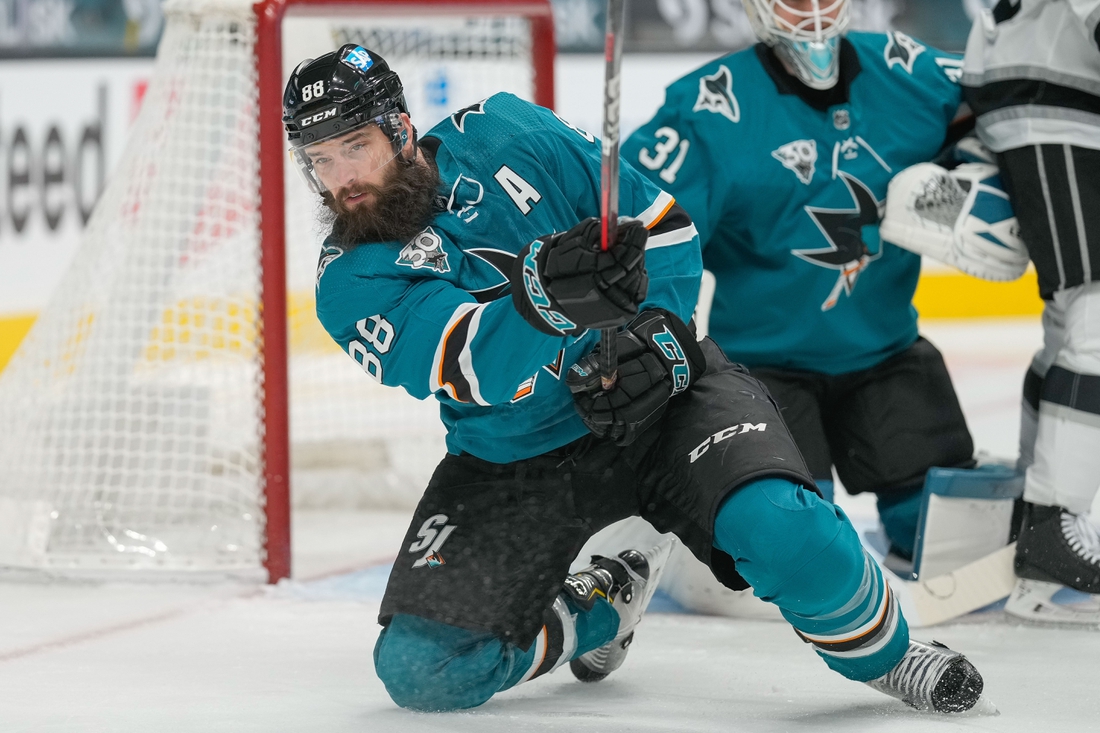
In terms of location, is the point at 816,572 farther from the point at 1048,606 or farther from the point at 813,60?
the point at 813,60

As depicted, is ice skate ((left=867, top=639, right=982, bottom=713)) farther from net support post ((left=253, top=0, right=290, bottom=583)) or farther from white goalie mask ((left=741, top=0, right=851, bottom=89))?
net support post ((left=253, top=0, right=290, bottom=583))

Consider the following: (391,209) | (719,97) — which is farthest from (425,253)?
(719,97)

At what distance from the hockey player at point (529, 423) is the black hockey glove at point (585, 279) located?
0.6 inches

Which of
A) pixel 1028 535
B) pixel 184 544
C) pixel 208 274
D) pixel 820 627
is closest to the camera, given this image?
pixel 820 627

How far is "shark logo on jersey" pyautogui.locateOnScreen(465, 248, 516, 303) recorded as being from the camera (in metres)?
1.85

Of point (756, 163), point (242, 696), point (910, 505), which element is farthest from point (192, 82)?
point (910, 505)

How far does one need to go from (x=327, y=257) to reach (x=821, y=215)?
3.29ft

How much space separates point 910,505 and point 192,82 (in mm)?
1628

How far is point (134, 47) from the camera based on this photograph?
559 centimetres

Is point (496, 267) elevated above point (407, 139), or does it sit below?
below

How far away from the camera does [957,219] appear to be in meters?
2.44

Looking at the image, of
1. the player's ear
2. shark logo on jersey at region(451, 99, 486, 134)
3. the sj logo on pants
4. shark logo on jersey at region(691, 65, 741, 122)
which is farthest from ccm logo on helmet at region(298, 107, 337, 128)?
shark logo on jersey at region(691, 65, 741, 122)

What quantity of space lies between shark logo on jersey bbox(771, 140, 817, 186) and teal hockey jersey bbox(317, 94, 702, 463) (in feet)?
1.73

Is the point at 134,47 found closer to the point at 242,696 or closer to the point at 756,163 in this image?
the point at 756,163
